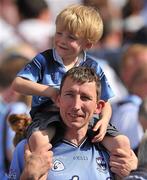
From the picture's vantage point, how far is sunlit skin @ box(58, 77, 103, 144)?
6.57 meters

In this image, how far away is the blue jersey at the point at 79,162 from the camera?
6.68m

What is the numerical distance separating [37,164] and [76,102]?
482 millimetres

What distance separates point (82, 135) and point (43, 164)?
0.39m

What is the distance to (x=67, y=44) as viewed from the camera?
6.62 meters

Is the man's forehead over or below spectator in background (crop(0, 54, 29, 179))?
over

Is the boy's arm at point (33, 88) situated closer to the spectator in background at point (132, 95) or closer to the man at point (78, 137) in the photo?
the man at point (78, 137)

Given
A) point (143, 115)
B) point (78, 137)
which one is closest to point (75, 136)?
point (78, 137)

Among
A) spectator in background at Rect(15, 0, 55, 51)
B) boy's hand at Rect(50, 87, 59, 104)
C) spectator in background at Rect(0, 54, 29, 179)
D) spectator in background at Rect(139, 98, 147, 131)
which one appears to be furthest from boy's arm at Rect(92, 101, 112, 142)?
spectator in background at Rect(15, 0, 55, 51)

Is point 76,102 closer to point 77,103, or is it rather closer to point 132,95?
point 77,103

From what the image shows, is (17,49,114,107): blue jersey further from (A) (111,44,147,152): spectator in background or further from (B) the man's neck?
(A) (111,44,147,152): spectator in background

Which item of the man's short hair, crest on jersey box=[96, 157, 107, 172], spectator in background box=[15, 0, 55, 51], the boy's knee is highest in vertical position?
the man's short hair

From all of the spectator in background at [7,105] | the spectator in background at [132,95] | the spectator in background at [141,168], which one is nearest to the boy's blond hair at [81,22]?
the spectator in background at [141,168]

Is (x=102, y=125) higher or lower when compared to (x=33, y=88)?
lower

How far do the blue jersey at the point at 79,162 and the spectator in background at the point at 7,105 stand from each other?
1.07m
